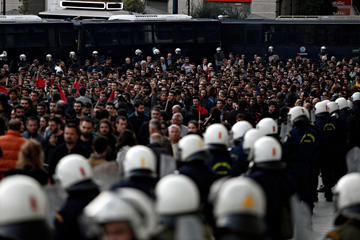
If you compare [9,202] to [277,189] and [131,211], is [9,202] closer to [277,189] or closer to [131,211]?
[131,211]

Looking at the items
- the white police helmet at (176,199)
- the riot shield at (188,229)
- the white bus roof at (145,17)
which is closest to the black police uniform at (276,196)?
the white police helmet at (176,199)

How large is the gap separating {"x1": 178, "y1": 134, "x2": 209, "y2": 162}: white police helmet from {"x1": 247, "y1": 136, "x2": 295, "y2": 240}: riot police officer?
0.47m

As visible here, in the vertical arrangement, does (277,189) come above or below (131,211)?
below

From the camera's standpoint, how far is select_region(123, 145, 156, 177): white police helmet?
644 cm

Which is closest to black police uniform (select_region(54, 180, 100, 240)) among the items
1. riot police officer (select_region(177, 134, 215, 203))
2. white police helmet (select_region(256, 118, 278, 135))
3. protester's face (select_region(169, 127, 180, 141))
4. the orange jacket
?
riot police officer (select_region(177, 134, 215, 203))

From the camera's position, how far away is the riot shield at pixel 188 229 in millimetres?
4488

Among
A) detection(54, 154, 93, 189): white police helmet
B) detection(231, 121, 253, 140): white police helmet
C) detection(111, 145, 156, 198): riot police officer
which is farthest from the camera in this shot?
detection(231, 121, 253, 140): white police helmet

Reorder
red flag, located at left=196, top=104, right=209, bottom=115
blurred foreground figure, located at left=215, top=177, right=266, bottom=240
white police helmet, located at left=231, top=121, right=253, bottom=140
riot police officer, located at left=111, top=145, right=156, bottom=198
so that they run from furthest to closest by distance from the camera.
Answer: red flag, located at left=196, top=104, right=209, bottom=115 < white police helmet, located at left=231, top=121, right=253, bottom=140 < riot police officer, located at left=111, top=145, right=156, bottom=198 < blurred foreground figure, located at left=215, top=177, right=266, bottom=240

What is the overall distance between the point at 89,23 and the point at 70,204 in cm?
3289

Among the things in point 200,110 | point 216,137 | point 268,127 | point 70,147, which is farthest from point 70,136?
point 200,110

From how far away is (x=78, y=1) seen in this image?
51250 millimetres

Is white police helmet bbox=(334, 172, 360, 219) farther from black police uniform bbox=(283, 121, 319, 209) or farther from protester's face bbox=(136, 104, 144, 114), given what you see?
protester's face bbox=(136, 104, 144, 114)

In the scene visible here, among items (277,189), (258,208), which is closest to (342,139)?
(277,189)

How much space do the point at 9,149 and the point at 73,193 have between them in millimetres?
3579
